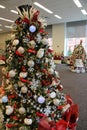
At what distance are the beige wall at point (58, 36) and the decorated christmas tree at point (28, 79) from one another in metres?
16.6

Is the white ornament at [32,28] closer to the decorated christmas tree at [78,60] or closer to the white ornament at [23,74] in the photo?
the white ornament at [23,74]

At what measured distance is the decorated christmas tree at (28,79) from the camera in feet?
8.28

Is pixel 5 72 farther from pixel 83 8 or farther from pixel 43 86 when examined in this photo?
pixel 83 8

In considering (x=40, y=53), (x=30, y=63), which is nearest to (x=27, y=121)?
(x=30, y=63)

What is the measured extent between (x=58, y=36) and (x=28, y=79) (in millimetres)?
17065

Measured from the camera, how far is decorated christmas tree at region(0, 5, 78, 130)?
2523 millimetres

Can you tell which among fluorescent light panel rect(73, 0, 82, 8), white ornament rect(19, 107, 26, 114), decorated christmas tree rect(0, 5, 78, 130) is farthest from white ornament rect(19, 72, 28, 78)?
fluorescent light panel rect(73, 0, 82, 8)

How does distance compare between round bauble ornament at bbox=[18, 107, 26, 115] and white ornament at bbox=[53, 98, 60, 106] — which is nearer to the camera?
round bauble ornament at bbox=[18, 107, 26, 115]

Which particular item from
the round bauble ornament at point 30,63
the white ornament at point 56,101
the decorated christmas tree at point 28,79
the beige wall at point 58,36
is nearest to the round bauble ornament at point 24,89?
the decorated christmas tree at point 28,79

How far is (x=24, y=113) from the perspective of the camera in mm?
2564

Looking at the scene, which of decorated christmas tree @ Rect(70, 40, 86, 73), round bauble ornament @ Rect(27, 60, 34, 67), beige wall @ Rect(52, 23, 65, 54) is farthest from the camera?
beige wall @ Rect(52, 23, 65, 54)

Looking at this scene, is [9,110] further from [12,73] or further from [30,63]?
[30,63]

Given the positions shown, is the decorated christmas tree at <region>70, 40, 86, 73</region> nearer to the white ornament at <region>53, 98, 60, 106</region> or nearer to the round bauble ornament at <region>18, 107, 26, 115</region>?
the white ornament at <region>53, 98, 60, 106</region>

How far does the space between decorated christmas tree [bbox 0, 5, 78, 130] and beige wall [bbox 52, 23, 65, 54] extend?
16.6 meters
